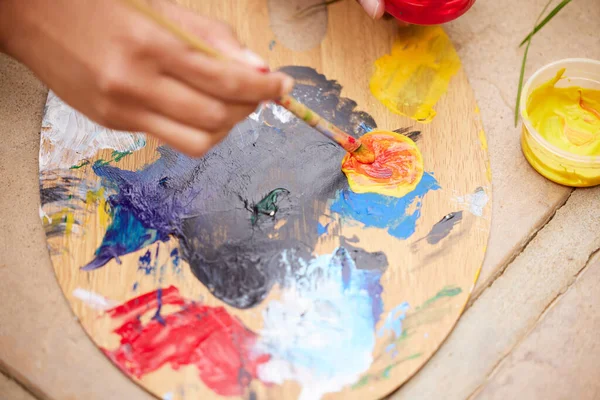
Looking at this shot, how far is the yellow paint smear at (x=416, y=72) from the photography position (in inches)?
42.4

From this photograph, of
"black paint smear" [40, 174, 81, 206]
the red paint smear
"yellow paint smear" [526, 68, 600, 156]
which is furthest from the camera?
"yellow paint smear" [526, 68, 600, 156]

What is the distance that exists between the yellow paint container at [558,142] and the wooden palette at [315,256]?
10cm

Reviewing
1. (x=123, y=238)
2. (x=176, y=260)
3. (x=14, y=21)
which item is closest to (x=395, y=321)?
(x=176, y=260)

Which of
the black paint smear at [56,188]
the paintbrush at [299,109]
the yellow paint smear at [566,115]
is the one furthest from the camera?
the yellow paint smear at [566,115]

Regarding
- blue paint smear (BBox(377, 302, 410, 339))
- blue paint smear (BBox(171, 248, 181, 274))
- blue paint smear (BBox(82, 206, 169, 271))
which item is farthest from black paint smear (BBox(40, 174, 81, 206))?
blue paint smear (BBox(377, 302, 410, 339))

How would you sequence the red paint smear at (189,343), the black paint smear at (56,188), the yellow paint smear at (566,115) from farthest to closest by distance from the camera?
the yellow paint smear at (566,115) → the black paint smear at (56,188) → the red paint smear at (189,343)

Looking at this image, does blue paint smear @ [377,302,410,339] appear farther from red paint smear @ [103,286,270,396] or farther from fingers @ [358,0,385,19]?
fingers @ [358,0,385,19]

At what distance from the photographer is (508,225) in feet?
3.50

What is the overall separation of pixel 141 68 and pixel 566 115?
33.2 inches

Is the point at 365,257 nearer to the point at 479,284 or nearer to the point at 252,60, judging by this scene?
the point at 479,284

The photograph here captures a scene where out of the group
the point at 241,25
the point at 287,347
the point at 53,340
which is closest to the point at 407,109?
the point at 241,25

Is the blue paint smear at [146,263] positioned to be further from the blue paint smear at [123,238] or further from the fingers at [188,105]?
the fingers at [188,105]

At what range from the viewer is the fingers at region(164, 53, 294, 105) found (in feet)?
2.27

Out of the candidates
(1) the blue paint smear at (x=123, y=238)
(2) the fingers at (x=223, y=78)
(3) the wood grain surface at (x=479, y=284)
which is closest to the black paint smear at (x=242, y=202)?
(1) the blue paint smear at (x=123, y=238)
